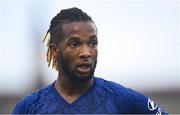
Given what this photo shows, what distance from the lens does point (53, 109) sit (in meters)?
5.61

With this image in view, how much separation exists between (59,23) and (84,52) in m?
0.40

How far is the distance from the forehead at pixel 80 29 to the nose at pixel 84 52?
102mm

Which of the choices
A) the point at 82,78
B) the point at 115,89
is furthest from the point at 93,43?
the point at 115,89

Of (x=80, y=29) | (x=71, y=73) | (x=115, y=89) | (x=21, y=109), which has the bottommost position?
(x=21, y=109)

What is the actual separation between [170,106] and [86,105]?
639 centimetres

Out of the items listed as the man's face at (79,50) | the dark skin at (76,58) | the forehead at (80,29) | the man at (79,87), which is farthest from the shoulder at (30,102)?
the forehead at (80,29)

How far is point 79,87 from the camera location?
5711 millimetres

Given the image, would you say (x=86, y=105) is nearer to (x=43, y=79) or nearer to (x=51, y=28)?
(x=51, y=28)

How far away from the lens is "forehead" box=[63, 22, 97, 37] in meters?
5.59

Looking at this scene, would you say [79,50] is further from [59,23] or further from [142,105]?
[142,105]

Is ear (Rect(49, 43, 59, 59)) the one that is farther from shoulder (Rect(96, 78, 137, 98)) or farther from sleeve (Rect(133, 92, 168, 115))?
sleeve (Rect(133, 92, 168, 115))

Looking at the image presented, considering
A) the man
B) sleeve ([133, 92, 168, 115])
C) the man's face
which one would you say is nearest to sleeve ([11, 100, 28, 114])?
the man

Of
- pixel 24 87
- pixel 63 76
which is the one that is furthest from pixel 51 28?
pixel 24 87

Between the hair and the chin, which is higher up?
the hair
